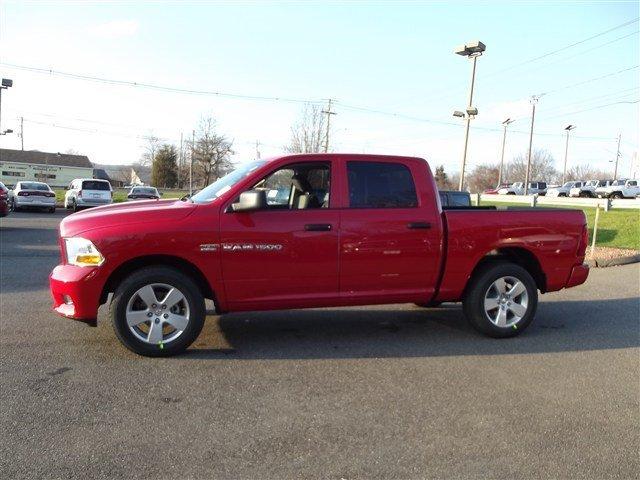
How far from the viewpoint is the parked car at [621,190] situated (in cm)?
4509

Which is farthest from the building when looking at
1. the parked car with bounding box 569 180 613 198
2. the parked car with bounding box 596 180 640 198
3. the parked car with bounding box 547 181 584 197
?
the parked car with bounding box 596 180 640 198

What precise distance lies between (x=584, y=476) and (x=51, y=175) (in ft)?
295

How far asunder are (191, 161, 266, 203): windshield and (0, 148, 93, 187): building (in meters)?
77.4

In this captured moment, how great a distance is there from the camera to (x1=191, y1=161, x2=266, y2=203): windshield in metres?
5.14

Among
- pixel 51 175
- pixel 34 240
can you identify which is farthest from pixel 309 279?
pixel 51 175

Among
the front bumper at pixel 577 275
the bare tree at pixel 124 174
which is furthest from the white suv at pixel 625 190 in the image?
the bare tree at pixel 124 174

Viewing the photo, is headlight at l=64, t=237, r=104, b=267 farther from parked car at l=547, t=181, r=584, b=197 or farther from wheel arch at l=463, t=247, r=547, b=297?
parked car at l=547, t=181, r=584, b=197

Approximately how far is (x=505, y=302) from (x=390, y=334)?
1.28 meters

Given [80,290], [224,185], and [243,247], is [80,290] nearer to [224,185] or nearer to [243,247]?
[243,247]

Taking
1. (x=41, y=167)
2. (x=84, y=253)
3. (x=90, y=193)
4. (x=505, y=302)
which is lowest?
(x=505, y=302)

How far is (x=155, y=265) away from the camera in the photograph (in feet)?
16.0

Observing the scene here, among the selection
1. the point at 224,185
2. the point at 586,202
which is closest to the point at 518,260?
the point at 224,185

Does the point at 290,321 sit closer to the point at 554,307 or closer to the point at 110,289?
the point at 110,289

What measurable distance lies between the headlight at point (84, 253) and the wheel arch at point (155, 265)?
0.19 metres
